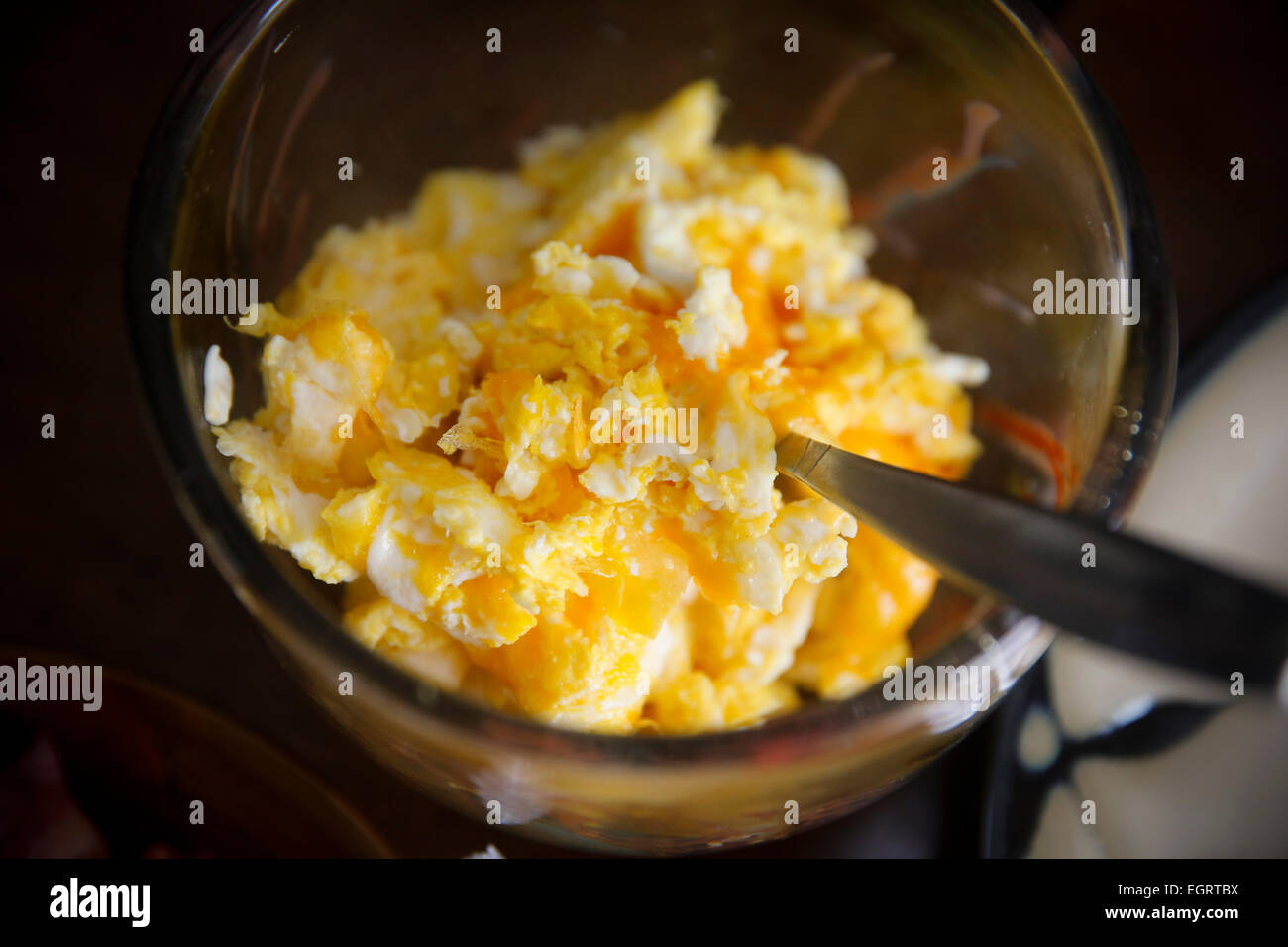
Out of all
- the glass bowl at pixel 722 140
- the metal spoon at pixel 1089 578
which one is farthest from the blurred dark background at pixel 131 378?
the metal spoon at pixel 1089 578

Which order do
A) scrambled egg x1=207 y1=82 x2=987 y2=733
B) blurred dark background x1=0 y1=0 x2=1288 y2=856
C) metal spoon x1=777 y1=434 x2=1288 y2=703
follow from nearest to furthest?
metal spoon x1=777 y1=434 x2=1288 y2=703, scrambled egg x1=207 y1=82 x2=987 y2=733, blurred dark background x1=0 y1=0 x2=1288 y2=856

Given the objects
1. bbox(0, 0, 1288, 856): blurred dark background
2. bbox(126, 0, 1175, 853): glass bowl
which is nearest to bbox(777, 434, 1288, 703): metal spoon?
bbox(126, 0, 1175, 853): glass bowl

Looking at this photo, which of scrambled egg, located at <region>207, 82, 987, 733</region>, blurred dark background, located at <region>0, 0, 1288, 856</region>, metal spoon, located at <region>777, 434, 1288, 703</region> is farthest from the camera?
blurred dark background, located at <region>0, 0, 1288, 856</region>

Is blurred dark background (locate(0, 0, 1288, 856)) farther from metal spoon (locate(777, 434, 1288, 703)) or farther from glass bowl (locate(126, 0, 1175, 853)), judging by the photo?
metal spoon (locate(777, 434, 1288, 703))

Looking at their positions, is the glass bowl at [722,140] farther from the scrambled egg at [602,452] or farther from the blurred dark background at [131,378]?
the blurred dark background at [131,378]

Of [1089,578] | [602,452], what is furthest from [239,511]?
Result: [1089,578]

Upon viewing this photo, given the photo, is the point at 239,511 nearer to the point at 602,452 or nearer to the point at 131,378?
the point at 602,452
